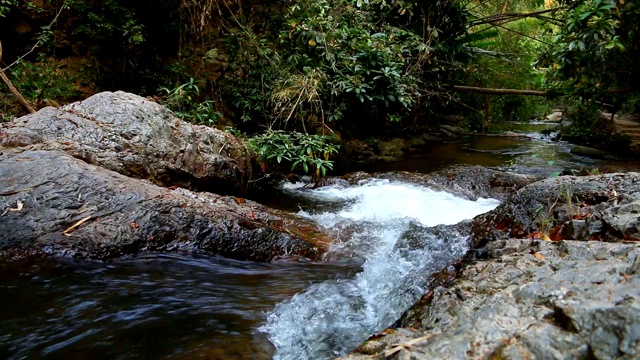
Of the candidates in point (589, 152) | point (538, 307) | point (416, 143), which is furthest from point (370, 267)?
point (589, 152)

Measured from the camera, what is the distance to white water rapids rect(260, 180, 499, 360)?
8.38ft

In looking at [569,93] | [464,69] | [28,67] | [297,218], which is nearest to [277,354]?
[297,218]

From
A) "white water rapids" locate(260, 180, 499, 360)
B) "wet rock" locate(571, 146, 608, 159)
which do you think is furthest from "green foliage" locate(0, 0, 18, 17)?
"wet rock" locate(571, 146, 608, 159)

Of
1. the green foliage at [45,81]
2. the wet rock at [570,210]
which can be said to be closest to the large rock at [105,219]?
the wet rock at [570,210]

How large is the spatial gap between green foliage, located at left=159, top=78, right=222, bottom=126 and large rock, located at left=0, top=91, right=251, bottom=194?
936 mm

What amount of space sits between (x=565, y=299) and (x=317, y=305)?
1728 mm

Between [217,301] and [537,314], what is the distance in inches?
83.0

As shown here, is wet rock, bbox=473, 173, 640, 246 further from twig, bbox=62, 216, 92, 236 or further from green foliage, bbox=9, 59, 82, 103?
green foliage, bbox=9, 59, 82, 103

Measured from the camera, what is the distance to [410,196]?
6.16m

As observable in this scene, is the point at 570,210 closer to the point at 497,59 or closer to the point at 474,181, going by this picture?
the point at 474,181

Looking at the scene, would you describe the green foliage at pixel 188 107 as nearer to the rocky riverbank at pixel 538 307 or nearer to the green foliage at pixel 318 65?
the green foliage at pixel 318 65

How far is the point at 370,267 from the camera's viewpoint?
11.8 ft

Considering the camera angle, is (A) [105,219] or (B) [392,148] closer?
(A) [105,219]

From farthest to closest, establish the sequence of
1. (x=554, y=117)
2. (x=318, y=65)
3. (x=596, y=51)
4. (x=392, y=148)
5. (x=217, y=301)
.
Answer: (x=554, y=117) → (x=392, y=148) → (x=318, y=65) → (x=596, y=51) → (x=217, y=301)
